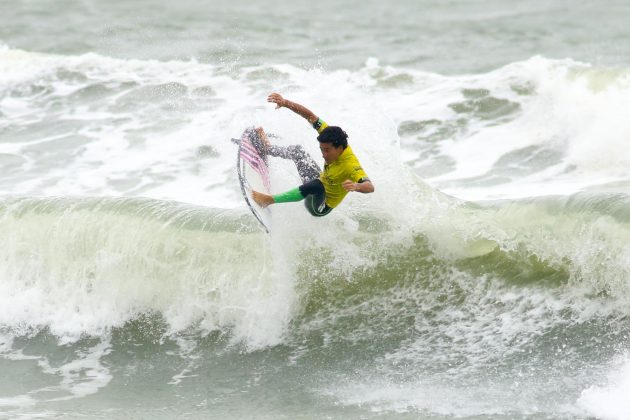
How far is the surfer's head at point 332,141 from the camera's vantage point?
803 cm

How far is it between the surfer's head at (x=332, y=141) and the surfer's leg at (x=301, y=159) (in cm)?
89

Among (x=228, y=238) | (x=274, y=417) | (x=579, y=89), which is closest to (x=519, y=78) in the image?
(x=579, y=89)

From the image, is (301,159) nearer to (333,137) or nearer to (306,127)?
(306,127)

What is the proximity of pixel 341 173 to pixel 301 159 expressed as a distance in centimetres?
92

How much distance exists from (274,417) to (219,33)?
651 inches

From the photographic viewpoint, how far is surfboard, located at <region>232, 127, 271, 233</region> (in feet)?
29.7

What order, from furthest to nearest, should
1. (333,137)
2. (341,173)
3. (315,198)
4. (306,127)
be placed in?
1. (306,127)
2. (315,198)
3. (341,173)
4. (333,137)

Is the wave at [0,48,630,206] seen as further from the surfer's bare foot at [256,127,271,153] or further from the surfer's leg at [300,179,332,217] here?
the surfer's leg at [300,179,332,217]

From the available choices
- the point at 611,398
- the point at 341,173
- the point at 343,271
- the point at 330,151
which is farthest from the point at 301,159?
the point at 611,398

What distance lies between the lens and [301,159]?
909cm

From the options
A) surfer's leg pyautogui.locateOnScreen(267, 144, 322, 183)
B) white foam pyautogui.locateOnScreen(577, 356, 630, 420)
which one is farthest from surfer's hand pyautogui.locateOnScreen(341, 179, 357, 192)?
white foam pyautogui.locateOnScreen(577, 356, 630, 420)

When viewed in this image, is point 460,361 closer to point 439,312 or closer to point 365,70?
point 439,312

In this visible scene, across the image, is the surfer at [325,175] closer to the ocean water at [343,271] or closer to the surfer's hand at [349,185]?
the surfer's hand at [349,185]

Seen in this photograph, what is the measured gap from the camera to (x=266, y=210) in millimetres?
9109
